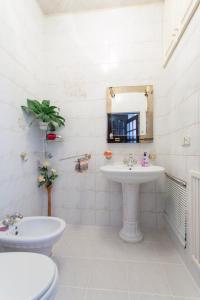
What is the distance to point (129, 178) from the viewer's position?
59.5 inches

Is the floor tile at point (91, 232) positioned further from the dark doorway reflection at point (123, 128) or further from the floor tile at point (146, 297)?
the dark doorway reflection at point (123, 128)

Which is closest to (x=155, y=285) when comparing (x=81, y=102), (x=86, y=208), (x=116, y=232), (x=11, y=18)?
(x=116, y=232)

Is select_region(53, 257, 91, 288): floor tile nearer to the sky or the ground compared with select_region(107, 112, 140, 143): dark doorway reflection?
nearer to the ground

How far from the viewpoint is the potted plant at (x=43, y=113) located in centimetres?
176

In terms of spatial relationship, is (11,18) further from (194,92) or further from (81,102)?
(194,92)

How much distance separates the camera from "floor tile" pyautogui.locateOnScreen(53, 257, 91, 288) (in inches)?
47.6

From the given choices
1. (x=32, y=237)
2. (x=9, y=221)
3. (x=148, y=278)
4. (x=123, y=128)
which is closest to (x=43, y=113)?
(x=123, y=128)

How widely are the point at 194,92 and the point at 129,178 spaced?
0.84 metres

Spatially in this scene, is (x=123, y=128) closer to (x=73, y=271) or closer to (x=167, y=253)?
(x=167, y=253)

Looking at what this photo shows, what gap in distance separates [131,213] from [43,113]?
1387mm

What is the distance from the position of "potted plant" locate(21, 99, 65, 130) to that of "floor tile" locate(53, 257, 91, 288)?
51.4 inches

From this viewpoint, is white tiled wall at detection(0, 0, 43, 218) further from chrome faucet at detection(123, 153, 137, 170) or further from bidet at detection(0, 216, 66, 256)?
chrome faucet at detection(123, 153, 137, 170)

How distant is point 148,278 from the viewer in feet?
4.10

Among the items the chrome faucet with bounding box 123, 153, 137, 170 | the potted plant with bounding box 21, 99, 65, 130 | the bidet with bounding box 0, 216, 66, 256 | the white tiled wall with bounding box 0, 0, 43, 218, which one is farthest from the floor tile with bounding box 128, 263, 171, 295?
the potted plant with bounding box 21, 99, 65, 130
